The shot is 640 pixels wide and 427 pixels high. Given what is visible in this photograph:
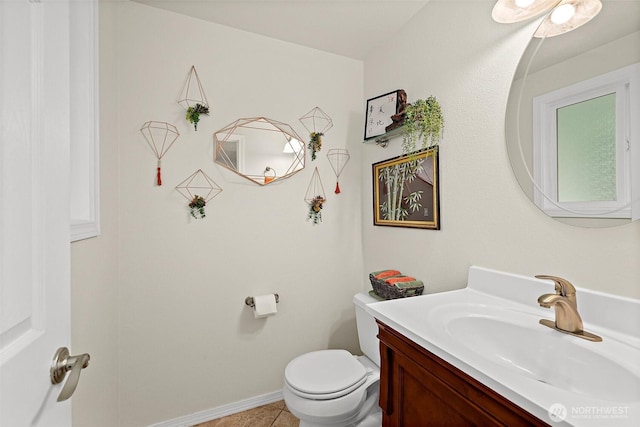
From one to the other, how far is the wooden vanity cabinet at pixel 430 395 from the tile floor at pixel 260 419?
982 mm

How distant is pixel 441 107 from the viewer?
4.80ft

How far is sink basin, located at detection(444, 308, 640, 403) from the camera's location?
69 centimetres

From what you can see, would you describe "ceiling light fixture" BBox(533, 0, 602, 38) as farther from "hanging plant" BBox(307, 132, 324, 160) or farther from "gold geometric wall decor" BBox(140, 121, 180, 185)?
"gold geometric wall decor" BBox(140, 121, 180, 185)

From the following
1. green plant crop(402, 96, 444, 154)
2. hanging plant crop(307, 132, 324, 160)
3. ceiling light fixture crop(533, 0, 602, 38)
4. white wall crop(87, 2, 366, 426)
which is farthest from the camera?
hanging plant crop(307, 132, 324, 160)

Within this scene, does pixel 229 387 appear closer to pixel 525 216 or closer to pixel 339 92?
pixel 525 216

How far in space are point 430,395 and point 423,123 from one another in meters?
1.23

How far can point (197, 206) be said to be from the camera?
5.52 ft

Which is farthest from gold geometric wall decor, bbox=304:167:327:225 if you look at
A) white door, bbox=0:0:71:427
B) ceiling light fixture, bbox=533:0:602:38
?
white door, bbox=0:0:71:427

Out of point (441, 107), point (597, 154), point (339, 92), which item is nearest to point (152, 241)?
point (339, 92)

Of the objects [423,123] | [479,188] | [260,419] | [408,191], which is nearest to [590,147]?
[479,188]

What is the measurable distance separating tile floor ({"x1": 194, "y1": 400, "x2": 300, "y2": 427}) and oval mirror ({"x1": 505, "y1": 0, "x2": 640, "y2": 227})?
5.73 feet

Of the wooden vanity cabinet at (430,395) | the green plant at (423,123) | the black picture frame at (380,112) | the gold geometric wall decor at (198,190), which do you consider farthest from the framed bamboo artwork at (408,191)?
the gold geometric wall decor at (198,190)

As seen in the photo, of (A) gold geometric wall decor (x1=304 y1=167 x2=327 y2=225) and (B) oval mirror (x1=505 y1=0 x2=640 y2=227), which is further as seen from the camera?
(A) gold geometric wall decor (x1=304 y1=167 x2=327 y2=225)

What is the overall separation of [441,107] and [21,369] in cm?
168
